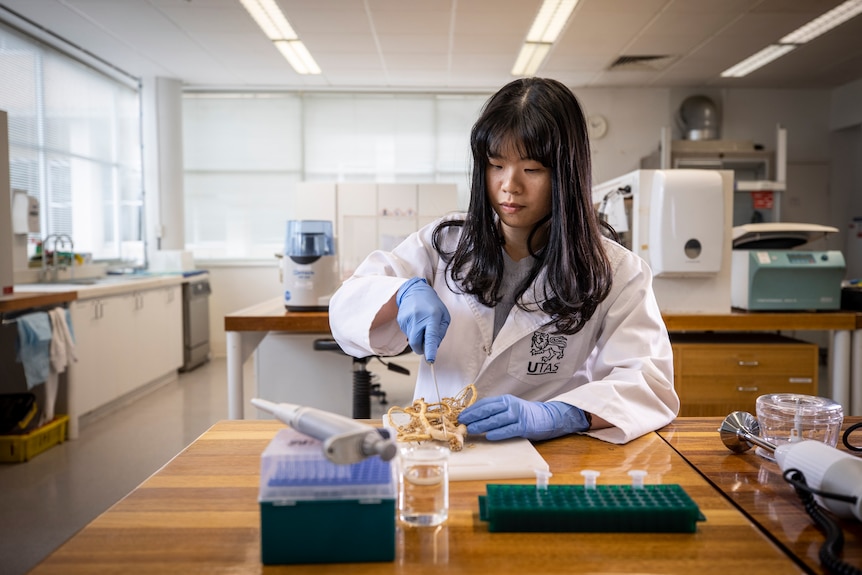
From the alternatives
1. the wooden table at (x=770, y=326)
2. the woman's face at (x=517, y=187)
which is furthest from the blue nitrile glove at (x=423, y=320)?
the wooden table at (x=770, y=326)

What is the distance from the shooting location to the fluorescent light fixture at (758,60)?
5238 mm

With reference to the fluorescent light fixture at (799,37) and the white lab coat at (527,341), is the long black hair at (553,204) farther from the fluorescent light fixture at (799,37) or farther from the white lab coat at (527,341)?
the fluorescent light fixture at (799,37)

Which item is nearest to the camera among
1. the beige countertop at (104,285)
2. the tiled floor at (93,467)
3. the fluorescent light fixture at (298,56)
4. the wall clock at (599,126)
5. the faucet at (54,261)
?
the tiled floor at (93,467)

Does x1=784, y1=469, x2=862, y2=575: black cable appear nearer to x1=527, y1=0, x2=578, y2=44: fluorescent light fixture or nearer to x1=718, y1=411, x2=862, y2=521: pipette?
x1=718, y1=411, x2=862, y2=521: pipette

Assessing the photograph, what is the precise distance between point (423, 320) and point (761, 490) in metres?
0.57

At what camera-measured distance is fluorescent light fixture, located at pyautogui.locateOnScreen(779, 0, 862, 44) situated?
A: 432cm

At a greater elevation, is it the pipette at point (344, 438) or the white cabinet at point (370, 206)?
the white cabinet at point (370, 206)

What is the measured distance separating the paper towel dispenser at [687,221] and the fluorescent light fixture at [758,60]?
3.19 metres

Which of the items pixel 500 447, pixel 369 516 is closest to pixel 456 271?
pixel 500 447

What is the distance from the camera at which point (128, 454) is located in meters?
3.40

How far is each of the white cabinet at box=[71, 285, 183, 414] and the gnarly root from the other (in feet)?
10.5

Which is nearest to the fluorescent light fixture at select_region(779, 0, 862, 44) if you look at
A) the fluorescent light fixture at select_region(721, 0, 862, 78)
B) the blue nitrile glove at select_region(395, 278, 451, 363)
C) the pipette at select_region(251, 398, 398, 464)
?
the fluorescent light fixture at select_region(721, 0, 862, 78)

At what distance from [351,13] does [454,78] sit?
6.51 ft

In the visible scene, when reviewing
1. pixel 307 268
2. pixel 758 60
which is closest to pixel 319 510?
pixel 307 268
